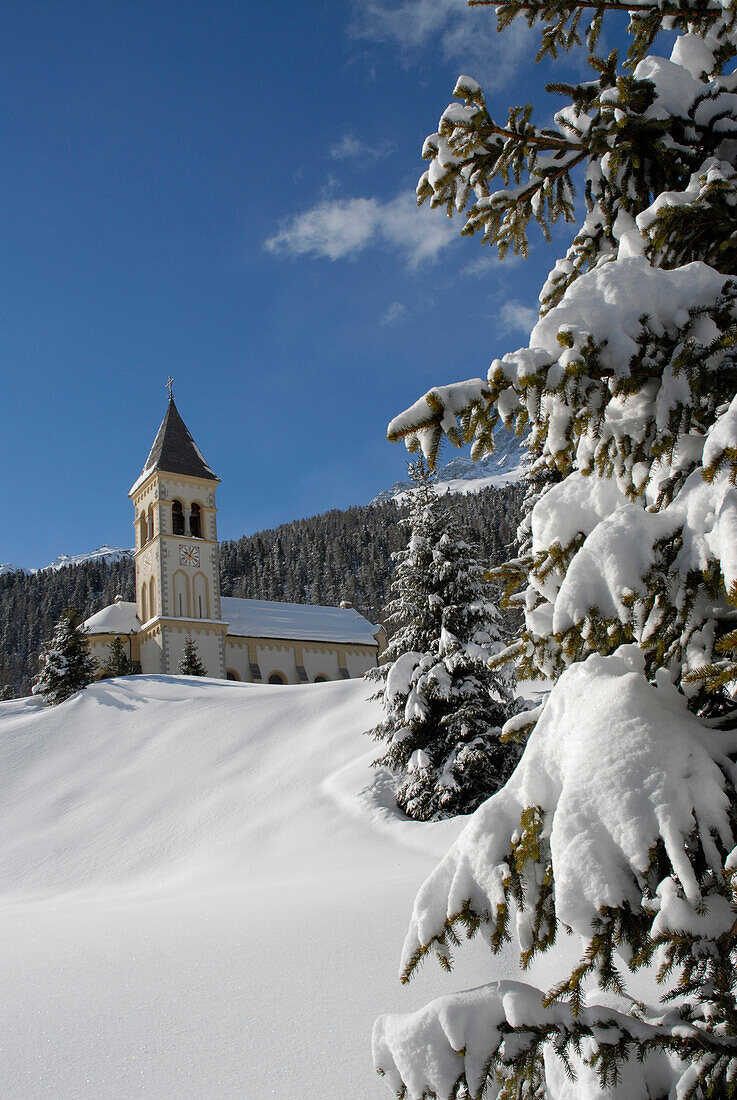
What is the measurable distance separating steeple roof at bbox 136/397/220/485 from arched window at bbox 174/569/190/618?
6356 millimetres

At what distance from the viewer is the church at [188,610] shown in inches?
1592

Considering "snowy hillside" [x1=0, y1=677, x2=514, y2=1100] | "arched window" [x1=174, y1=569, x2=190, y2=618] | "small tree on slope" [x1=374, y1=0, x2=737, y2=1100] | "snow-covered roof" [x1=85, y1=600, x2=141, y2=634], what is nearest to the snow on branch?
"small tree on slope" [x1=374, y1=0, x2=737, y2=1100]

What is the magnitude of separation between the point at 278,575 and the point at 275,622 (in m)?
59.8

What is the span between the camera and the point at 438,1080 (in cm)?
215

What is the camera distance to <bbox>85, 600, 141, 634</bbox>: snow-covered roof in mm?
42219

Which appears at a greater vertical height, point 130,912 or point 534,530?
point 534,530

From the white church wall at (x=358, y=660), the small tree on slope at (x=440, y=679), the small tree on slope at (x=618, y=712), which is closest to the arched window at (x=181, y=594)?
the white church wall at (x=358, y=660)

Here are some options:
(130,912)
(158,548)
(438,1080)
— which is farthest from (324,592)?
(438,1080)

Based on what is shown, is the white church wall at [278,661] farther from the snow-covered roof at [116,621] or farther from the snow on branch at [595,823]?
the snow on branch at [595,823]

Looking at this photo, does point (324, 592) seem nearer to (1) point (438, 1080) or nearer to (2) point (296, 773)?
(2) point (296, 773)

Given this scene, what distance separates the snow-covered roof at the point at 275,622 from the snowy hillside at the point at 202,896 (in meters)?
21.0

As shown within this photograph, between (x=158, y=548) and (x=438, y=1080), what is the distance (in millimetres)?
40764

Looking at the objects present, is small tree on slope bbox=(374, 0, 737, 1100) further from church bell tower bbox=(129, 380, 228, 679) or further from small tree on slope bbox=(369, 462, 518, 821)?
church bell tower bbox=(129, 380, 228, 679)

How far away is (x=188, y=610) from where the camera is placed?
136 feet
